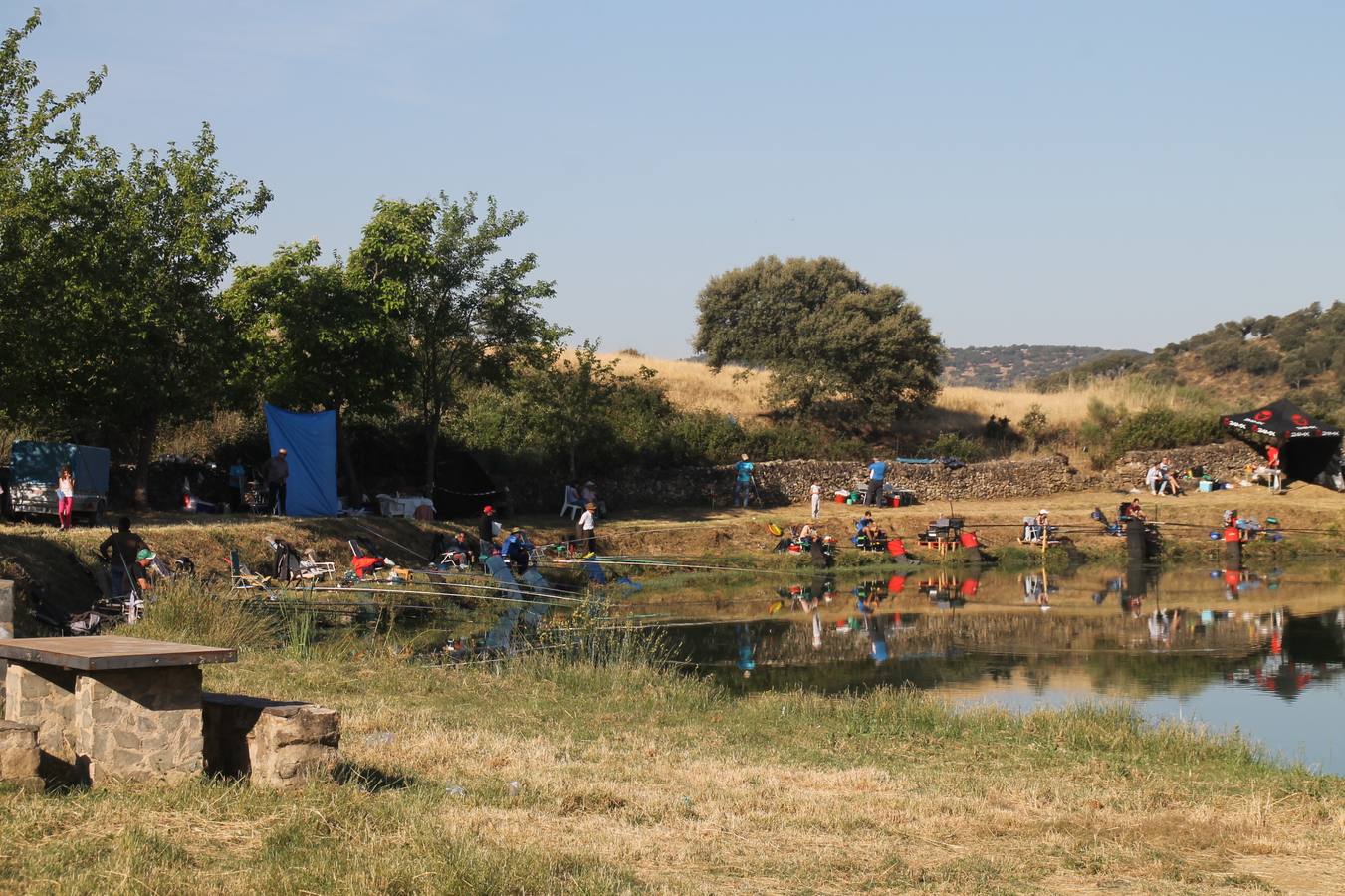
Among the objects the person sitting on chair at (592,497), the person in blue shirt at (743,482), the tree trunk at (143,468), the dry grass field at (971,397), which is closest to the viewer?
the tree trunk at (143,468)

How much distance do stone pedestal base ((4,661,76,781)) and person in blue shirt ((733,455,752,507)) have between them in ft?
94.7

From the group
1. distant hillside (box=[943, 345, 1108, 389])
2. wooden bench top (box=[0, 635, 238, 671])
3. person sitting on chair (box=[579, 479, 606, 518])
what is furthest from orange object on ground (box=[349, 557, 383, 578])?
distant hillside (box=[943, 345, 1108, 389])

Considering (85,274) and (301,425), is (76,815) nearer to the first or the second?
(85,274)

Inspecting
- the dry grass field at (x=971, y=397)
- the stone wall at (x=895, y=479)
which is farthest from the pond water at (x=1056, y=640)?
the dry grass field at (x=971, y=397)

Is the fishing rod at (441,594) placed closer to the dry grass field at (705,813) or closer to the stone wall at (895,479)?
the dry grass field at (705,813)

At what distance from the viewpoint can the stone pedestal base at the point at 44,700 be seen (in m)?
7.46

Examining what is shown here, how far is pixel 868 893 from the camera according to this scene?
245 inches

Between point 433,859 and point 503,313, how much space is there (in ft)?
86.1

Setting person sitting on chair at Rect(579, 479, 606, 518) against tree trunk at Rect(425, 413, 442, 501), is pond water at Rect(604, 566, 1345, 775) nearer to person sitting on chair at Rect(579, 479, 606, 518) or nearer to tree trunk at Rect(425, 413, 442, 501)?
person sitting on chair at Rect(579, 479, 606, 518)

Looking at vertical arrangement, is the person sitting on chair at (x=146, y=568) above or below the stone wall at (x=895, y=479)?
below

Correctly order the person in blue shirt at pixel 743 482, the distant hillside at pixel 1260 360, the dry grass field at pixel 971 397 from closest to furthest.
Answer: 1. the person in blue shirt at pixel 743 482
2. the dry grass field at pixel 971 397
3. the distant hillside at pixel 1260 360

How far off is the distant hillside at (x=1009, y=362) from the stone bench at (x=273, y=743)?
512 ft

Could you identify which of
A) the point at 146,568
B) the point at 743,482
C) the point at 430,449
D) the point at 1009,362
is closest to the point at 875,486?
the point at 743,482

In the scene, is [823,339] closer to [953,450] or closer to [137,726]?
[953,450]
